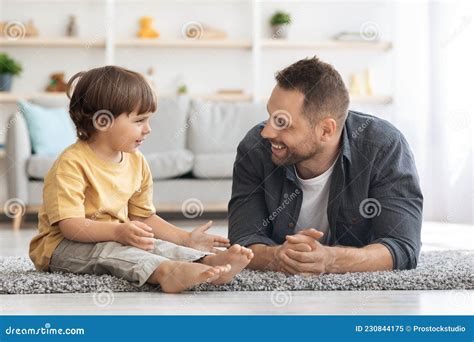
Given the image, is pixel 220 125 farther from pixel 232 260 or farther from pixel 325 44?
pixel 232 260

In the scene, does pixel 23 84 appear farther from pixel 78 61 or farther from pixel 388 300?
pixel 388 300

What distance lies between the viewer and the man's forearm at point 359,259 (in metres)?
1.95

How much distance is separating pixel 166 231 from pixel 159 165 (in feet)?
7.98

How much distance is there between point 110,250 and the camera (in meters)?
1.94

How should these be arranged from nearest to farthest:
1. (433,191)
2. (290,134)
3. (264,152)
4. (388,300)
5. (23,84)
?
1. (388,300)
2. (290,134)
3. (264,152)
4. (433,191)
5. (23,84)

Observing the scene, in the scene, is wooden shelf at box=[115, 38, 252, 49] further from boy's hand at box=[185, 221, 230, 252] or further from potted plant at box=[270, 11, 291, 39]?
boy's hand at box=[185, 221, 230, 252]

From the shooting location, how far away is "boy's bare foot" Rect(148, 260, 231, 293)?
1704mm

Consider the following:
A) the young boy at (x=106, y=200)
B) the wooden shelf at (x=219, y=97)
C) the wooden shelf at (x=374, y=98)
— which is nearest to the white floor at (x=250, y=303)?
the young boy at (x=106, y=200)

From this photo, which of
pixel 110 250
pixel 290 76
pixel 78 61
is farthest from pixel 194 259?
pixel 78 61

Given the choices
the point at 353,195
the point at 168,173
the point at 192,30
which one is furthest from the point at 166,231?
the point at 192,30

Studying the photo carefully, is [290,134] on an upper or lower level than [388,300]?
upper

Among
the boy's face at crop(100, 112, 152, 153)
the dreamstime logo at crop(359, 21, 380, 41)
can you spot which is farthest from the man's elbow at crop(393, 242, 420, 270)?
the dreamstime logo at crop(359, 21, 380, 41)

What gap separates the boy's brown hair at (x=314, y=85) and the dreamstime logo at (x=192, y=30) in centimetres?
403

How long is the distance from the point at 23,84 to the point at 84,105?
4.19 meters
